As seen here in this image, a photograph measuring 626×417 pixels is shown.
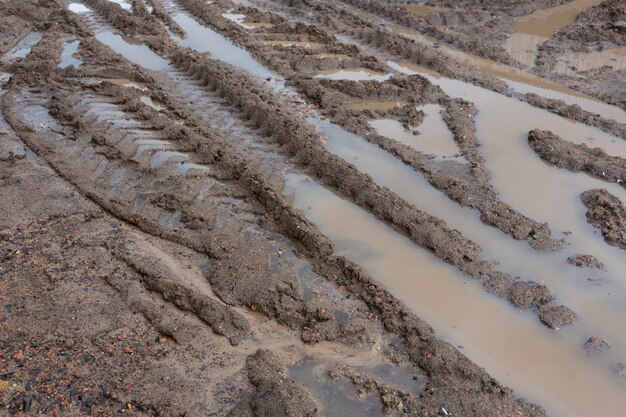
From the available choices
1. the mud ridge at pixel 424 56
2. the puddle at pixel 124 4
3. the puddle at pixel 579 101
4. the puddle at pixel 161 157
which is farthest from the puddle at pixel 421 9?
the puddle at pixel 161 157

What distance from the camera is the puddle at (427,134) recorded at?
29.9 feet

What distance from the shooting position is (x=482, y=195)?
7938 mm

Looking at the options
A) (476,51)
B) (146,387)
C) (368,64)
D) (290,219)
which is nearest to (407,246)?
(290,219)

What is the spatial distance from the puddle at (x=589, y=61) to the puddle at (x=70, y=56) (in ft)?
35.9

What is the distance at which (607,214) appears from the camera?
756 centimetres

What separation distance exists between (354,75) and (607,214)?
20.0ft

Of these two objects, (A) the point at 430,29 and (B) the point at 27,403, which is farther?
(A) the point at 430,29

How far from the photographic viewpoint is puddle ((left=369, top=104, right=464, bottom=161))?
29.9 ft

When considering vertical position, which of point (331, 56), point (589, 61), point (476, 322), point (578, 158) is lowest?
point (476, 322)

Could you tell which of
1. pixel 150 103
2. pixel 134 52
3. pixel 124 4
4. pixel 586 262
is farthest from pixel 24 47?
pixel 586 262

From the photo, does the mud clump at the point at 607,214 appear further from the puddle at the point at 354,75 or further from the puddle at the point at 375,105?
the puddle at the point at 354,75

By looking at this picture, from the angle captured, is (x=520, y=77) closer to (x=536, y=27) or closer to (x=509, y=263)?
(x=536, y=27)

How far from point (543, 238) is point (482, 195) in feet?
3.77

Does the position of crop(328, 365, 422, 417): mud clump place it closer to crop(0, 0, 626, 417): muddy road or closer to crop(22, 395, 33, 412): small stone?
crop(0, 0, 626, 417): muddy road
